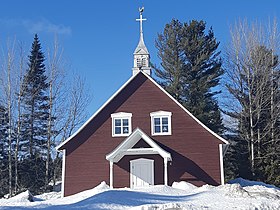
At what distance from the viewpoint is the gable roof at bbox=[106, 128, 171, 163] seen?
1903 cm

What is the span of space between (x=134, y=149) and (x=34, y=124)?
1802 cm

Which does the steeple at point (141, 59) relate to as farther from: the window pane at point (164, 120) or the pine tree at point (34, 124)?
the pine tree at point (34, 124)

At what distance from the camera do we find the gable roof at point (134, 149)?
1903 cm

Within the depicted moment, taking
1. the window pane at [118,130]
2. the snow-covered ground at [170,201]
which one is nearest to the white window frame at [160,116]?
the window pane at [118,130]

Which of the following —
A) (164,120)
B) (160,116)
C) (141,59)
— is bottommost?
(164,120)

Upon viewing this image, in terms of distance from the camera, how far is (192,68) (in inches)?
1304

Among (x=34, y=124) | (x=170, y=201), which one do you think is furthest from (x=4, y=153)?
(x=170, y=201)

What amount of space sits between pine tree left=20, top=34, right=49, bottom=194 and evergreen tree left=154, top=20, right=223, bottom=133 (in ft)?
34.5

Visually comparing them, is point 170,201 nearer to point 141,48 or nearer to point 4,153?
point 141,48

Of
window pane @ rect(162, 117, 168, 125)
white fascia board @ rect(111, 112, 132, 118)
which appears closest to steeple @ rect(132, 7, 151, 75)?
white fascia board @ rect(111, 112, 132, 118)

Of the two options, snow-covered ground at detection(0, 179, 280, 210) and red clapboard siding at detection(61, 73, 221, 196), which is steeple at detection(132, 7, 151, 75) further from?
snow-covered ground at detection(0, 179, 280, 210)

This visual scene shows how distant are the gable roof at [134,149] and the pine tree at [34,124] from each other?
1532cm

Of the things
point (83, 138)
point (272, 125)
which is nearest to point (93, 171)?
point (83, 138)

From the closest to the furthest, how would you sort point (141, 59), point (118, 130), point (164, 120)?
point (164, 120) → point (118, 130) → point (141, 59)
